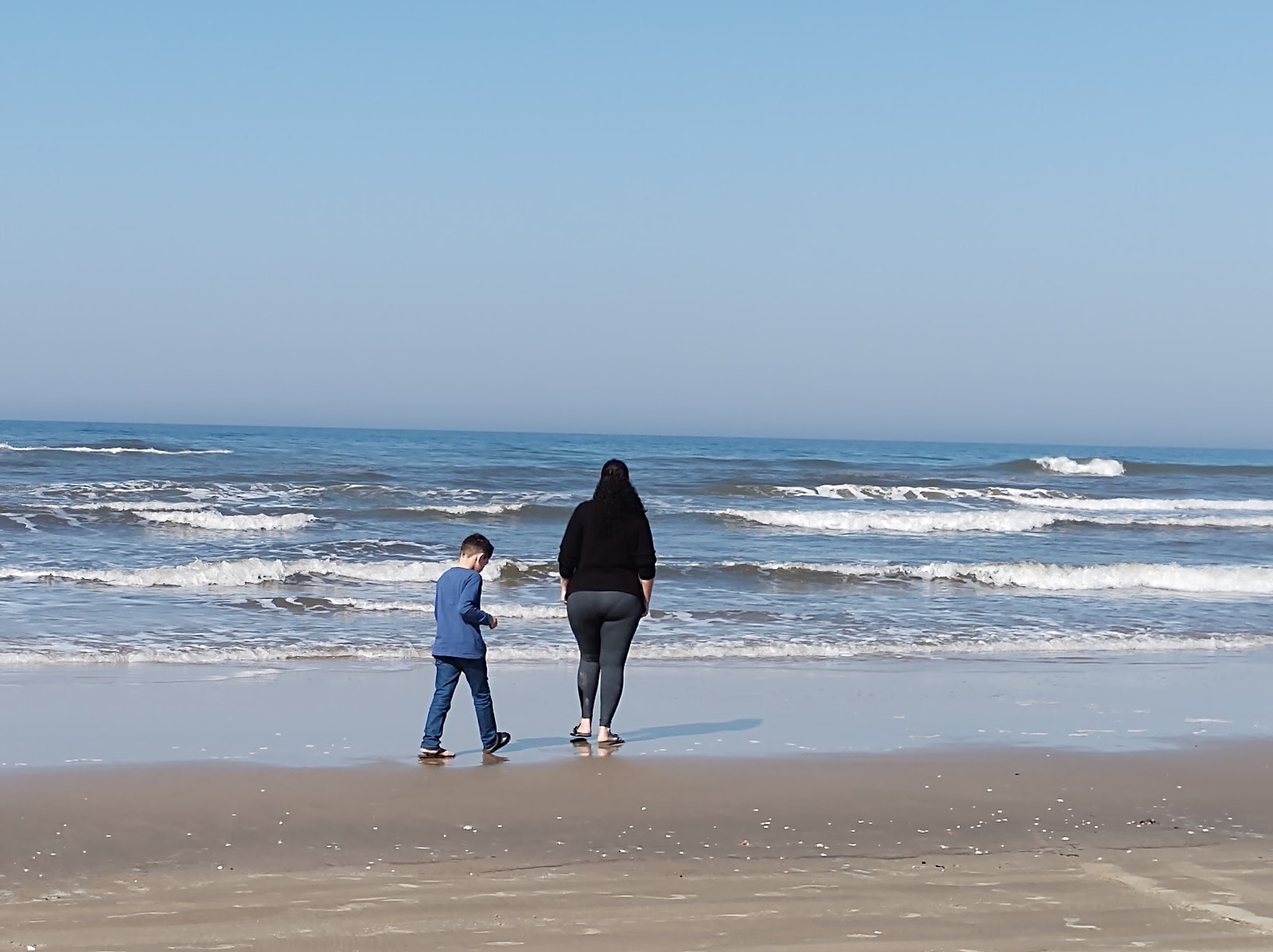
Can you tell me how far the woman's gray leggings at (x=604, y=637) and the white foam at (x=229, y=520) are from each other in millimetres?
14633

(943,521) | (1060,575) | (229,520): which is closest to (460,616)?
(1060,575)

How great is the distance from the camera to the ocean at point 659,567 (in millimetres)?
10727

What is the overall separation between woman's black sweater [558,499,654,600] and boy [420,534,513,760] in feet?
1.55

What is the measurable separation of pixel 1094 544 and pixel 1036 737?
14.2 m

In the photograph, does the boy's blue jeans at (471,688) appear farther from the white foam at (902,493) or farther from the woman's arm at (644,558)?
the white foam at (902,493)

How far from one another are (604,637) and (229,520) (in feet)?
52.1

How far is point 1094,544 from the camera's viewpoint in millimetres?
20438

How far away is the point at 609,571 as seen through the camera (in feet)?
21.8

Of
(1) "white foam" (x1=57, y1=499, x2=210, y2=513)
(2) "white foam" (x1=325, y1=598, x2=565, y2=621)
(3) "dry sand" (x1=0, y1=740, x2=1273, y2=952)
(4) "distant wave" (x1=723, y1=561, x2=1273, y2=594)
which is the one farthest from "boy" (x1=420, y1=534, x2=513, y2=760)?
(1) "white foam" (x1=57, y1=499, x2=210, y2=513)

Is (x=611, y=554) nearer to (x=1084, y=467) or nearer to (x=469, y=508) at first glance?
(x=469, y=508)

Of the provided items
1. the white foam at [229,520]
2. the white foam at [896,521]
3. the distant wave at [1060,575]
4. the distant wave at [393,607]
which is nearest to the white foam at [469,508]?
the white foam at [229,520]

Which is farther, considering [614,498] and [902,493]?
[902,493]

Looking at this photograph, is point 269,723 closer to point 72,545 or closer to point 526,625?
point 526,625

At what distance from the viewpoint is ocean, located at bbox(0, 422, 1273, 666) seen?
10727 mm
